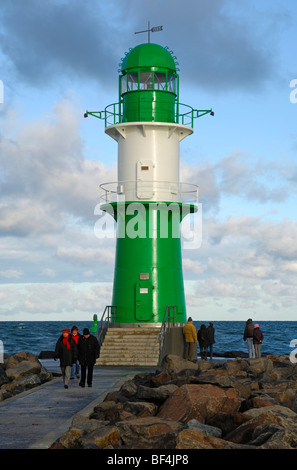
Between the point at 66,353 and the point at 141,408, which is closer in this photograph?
the point at 141,408

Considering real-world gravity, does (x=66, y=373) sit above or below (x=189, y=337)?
below

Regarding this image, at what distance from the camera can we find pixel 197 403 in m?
12.5

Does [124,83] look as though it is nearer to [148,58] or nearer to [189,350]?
[148,58]

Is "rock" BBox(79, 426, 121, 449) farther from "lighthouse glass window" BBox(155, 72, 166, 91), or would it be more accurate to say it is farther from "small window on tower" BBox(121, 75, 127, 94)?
"small window on tower" BBox(121, 75, 127, 94)

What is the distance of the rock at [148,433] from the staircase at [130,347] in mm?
13517

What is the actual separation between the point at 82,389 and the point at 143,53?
1494cm

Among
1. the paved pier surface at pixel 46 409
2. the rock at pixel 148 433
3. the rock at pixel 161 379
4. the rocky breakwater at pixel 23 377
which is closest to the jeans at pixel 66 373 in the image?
the paved pier surface at pixel 46 409

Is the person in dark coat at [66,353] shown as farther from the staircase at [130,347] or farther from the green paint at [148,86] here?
the green paint at [148,86]

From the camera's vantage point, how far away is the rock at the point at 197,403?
12.4 metres

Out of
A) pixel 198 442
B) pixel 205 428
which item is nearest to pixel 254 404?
pixel 205 428

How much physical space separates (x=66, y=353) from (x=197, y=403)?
6446 millimetres
